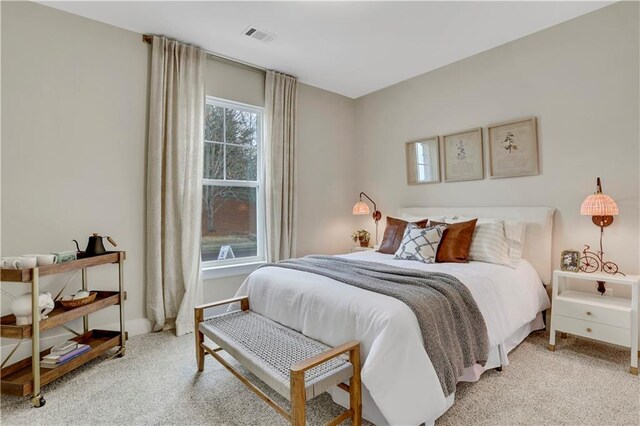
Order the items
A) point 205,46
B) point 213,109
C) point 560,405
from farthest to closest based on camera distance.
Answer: point 213,109 → point 205,46 → point 560,405

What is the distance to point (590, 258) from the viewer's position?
2674 millimetres

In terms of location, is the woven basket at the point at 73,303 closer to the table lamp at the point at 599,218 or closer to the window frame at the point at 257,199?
the window frame at the point at 257,199

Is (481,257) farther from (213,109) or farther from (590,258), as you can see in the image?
(213,109)

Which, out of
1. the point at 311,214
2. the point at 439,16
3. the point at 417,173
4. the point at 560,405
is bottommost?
the point at 560,405

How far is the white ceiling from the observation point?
255 centimetres

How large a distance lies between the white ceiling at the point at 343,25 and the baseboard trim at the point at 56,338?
8.70ft

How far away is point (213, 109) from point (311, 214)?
174cm

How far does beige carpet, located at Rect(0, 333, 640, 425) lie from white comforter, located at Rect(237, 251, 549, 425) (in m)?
0.31

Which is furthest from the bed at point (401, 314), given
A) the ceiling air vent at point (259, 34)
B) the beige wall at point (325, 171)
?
the ceiling air vent at point (259, 34)

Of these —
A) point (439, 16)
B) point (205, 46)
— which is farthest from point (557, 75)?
point (205, 46)

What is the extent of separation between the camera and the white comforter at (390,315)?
4.87 ft

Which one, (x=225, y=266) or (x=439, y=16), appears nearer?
(x=439, y=16)

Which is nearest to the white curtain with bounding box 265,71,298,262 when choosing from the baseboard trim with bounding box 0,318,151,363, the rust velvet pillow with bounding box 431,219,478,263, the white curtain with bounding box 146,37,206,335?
the white curtain with bounding box 146,37,206,335

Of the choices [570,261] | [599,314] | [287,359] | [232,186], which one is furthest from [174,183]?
[599,314]
